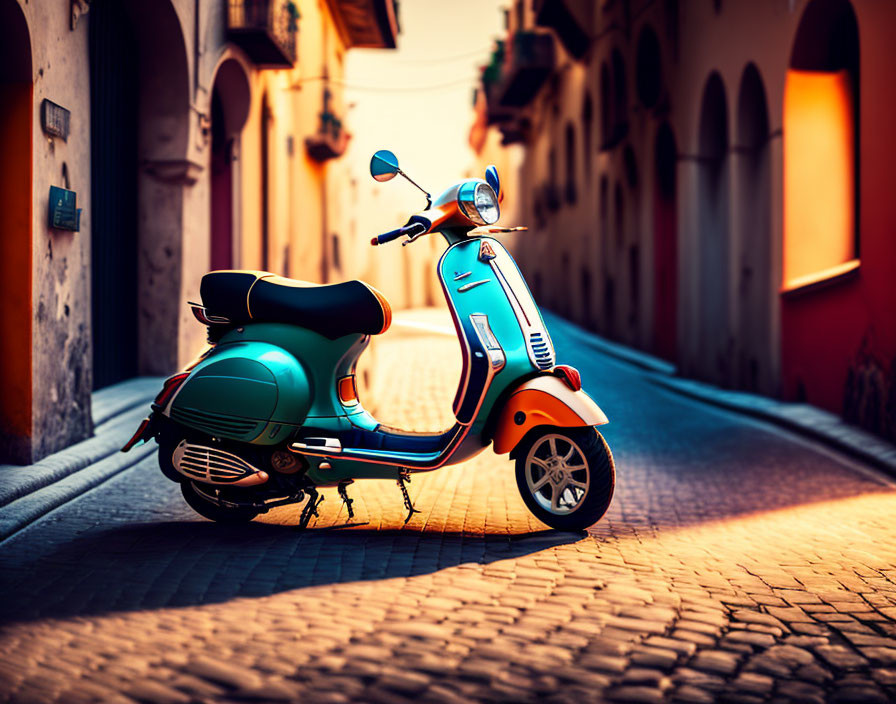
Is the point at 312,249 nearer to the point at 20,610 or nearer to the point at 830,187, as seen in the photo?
the point at 830,187

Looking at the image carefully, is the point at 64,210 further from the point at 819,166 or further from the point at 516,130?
the point at 516,130

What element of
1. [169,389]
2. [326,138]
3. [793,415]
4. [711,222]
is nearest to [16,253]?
[169,389]

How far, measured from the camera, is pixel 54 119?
6.64 m

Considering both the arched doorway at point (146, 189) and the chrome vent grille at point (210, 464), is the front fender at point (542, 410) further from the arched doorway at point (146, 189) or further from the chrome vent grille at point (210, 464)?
the arched doorway at point (146, 189)

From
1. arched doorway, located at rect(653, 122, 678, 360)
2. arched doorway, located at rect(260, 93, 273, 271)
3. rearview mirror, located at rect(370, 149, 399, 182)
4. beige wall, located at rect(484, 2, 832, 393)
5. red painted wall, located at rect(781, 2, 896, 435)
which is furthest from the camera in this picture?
arched doorway, located at rect(653, 122, 678, 360)

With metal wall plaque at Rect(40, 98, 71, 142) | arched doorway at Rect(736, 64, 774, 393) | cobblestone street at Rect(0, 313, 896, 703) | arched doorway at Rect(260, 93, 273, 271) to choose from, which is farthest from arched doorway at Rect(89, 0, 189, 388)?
arched doorway at Rect(736, 64, 774, 393)

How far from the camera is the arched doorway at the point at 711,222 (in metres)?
14.3

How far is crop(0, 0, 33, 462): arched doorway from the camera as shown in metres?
6.35

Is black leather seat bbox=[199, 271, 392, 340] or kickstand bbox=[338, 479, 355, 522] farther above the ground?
black leather seat bbox=[199, 271, 392, 340]

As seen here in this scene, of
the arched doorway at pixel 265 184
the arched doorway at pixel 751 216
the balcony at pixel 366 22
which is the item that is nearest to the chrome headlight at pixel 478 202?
the arched doorway at pixel 751 216

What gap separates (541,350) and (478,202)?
2.69 ft

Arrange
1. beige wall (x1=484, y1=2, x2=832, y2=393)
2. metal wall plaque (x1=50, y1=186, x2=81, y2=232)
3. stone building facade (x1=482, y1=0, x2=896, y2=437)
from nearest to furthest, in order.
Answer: metal wall plaque (x1=50, y1=186, x2=81, y2=232) → stone building facade (x1=482, y1=0, x2=896, y2=437) → beige wall (x1=484, y1=2, x2=832, y2=393)

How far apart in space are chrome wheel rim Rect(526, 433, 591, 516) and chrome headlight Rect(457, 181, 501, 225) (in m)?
1.17

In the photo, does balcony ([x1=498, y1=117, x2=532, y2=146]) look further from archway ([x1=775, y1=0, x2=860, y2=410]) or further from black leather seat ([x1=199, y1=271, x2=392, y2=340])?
black leather seat ([x1=199, y1=271, x2=392, y2=340])
